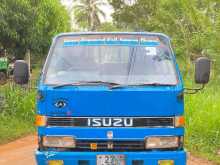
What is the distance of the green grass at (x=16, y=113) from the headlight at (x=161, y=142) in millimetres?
6141

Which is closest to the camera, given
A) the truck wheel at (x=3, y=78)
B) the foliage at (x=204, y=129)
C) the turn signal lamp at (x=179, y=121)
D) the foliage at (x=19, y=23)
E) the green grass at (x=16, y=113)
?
the turn signal lamp at (x=179, y=121)

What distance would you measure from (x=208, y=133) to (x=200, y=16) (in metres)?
11.2

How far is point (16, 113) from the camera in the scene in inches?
542

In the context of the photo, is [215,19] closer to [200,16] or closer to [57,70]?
[200,16]

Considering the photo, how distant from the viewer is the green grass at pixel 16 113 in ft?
40.7

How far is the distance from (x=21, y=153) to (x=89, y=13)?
184 ft

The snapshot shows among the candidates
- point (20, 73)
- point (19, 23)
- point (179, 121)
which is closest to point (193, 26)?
point (19, 23)

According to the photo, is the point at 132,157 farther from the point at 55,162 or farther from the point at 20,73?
the point at 20,73

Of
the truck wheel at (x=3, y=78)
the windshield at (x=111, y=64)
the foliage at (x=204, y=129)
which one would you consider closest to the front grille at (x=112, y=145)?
the windshield at (x=111, y=64)

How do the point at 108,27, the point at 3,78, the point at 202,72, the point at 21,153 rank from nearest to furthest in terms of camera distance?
1. the point at 202,72
2. the point at 21,153
3. the point at 3,78
4. the point at 108,27

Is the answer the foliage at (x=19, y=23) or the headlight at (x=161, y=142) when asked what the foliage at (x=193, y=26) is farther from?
the headlight at (x=161, y=142)

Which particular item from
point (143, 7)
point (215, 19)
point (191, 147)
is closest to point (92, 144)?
point (191, 147)

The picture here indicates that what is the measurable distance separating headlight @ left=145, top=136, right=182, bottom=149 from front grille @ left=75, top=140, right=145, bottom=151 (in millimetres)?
80

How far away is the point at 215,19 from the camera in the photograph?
66.1 feet
